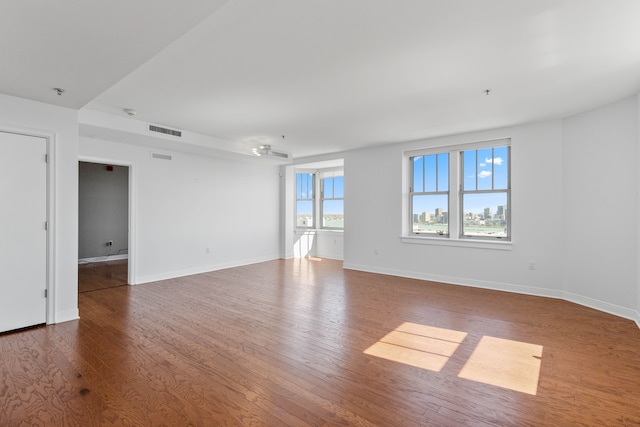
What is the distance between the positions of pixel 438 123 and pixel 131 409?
497 cm

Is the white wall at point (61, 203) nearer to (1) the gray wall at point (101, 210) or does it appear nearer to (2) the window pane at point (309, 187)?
(1) the gray wall at point (101, 210)

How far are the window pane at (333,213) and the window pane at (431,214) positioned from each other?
8.84 ft

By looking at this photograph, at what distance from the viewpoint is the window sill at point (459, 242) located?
5086 millimetres

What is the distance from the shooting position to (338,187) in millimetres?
8703

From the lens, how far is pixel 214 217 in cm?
675

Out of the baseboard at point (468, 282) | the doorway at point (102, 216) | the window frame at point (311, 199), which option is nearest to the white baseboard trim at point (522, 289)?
the baseboard at point (468, 282)

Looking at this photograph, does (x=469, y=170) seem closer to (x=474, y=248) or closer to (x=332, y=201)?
(x=474, y=248)

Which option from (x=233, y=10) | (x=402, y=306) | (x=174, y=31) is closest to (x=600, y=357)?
(x=402, y=306)

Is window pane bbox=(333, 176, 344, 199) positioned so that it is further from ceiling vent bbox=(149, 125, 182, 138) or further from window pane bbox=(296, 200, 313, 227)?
ceiling vent bbox=(149, 125, 182, 138)

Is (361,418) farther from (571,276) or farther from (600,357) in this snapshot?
(571,276)

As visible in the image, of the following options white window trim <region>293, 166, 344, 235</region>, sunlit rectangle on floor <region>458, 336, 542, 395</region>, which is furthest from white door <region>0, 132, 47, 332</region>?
white window trim <region>293, 166, 344, 235</region>

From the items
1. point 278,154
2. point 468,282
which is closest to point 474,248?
point 468,282

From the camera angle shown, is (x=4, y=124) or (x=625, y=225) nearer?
(x=4, y=124)

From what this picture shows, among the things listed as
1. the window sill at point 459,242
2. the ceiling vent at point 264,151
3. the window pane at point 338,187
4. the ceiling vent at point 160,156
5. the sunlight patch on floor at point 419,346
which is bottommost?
the sunlight patch on floor at point 419,346
